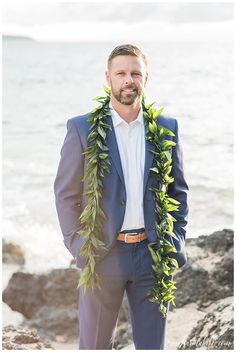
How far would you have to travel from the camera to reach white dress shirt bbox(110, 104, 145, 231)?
110 inches

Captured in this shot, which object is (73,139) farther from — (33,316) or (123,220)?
(33,316)

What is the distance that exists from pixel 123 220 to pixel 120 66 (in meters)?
0.70

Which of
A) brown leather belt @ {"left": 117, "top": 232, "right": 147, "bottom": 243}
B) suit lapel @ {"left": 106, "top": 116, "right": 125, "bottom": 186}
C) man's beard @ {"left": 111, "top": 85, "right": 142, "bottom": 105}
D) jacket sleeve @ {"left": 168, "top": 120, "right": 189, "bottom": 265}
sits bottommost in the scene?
brown leather belt @ {"left": 117, "top": 232, "right": 147, "bottom": 243}

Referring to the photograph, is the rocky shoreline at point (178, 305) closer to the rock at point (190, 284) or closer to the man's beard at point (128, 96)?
the rock at point (190, 284)

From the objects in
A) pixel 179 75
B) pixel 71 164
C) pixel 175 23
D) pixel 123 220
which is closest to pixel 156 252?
pixel 123 220

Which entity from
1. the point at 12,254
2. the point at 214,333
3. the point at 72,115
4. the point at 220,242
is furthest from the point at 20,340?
the point at 72,115

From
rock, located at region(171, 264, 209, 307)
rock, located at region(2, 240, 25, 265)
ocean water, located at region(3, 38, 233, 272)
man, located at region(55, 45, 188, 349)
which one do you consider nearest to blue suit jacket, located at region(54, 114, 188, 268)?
man, located at region(55, 45, 188, 349)

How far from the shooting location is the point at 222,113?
1605cm

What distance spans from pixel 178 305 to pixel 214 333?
3.28 feet

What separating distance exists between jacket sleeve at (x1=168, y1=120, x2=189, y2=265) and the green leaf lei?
0.06m

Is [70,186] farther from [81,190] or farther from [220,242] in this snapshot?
[220,242]

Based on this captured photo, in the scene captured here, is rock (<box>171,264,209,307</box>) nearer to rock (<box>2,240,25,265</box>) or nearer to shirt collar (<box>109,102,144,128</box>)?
shirt collar (<box>109,102,144,128</box>)

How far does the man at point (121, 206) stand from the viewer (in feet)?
9.11

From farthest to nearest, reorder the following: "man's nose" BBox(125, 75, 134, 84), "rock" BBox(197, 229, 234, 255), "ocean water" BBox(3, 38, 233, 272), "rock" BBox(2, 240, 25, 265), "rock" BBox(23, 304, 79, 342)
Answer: "ocean water" BBox(3, 38, 233, 272) < "rock" BBox(2, 240, 25, 265) < "rock" BBox(23, 304, 79, 342) < "rock" BBox(197, 229, 234, 255) < "man's nose" BBox(125, 75, 134, 84)
